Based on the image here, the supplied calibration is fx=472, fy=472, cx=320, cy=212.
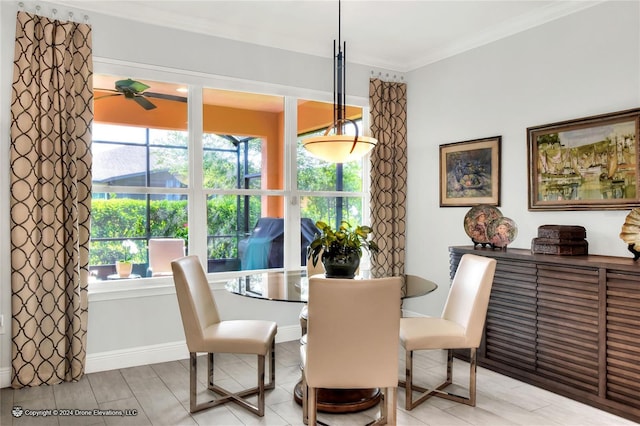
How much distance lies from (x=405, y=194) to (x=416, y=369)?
2010mm

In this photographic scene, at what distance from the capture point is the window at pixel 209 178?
12.2 feet

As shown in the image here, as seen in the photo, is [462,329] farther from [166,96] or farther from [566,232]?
[166,96]

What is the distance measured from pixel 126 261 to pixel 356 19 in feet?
8.85

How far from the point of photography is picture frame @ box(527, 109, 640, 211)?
3162mm

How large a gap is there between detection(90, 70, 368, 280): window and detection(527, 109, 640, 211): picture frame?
1.82 m

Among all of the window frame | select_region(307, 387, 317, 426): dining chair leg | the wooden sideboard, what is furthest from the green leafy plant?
the window frame

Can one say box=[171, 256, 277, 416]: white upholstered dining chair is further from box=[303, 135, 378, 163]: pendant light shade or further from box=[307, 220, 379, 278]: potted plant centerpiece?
box=[303, 135, 378, 163]: pendant light shade

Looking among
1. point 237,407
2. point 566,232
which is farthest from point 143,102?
point 566,232

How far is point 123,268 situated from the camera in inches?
148

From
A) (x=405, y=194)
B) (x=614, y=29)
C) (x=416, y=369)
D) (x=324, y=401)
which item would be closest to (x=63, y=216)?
(x=324, y=401)

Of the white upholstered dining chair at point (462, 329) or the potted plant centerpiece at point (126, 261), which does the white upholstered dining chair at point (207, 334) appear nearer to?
the white upholstered dining chair at point (462, 329)

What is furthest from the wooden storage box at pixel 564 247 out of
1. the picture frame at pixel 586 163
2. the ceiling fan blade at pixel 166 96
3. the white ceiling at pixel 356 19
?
the ceiling fan blade at pixel 166 96

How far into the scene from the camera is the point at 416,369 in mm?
3615

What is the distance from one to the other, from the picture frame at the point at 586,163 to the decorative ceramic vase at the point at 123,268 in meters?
3.25
